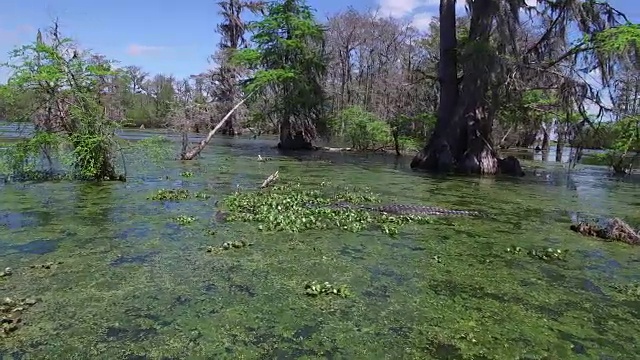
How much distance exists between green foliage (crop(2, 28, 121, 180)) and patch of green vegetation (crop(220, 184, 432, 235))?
4269 millimetres

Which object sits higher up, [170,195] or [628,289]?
[170,195]

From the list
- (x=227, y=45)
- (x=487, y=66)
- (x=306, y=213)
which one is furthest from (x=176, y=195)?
(x=227, y=45)

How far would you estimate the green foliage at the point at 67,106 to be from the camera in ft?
43.7

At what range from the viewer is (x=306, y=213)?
10820 mm

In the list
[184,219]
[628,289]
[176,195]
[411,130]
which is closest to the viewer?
[628,289]

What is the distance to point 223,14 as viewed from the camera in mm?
52750

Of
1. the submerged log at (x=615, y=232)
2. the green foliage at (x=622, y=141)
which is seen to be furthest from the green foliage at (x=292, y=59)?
the submerged log at (x=615, y=232)

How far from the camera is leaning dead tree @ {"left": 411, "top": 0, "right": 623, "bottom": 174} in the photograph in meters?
19.3

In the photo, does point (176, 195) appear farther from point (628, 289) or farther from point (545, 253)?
point (628, 289)

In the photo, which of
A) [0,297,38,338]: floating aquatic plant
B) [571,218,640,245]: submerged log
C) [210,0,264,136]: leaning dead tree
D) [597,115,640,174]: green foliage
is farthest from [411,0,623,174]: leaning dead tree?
[210,0,264,136]: leaning dead tree

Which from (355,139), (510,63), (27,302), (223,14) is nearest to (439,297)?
(27,302)

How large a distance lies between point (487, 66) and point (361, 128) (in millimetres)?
14628

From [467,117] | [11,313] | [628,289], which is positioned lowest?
[11,313]

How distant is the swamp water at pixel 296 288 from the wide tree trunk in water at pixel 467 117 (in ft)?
31.2
